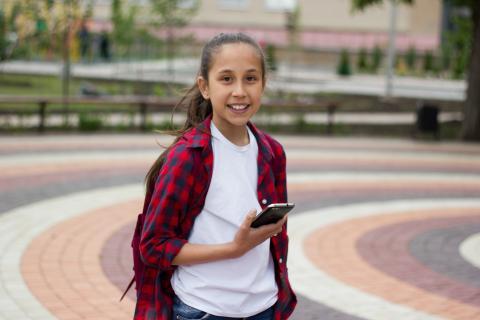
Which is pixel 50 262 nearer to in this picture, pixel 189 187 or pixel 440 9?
pixel 189 187

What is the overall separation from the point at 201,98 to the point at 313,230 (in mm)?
6406

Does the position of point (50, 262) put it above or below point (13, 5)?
below

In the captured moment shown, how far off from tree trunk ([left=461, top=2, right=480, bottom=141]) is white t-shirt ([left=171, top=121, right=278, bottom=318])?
15.7m

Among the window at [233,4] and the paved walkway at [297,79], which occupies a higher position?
the window at [233,4]

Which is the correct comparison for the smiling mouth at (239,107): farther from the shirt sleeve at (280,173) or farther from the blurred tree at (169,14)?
the blurred tree at (169,14)

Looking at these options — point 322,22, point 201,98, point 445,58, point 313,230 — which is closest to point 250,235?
point 201,98

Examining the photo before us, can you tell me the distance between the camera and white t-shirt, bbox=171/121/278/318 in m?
3.50

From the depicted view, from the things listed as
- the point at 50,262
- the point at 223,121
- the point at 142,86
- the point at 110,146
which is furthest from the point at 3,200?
the point at 142,86

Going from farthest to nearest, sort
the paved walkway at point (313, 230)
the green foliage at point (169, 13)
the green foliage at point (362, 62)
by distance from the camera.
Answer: the green foliage at point (362, 62)
the green foliage at point (169, 13)
the paved walkway at point (313, 230)

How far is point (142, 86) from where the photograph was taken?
29.0 metres

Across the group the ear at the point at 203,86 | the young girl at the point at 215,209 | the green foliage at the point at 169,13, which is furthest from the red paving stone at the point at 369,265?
the green foliage at the point at 169,13

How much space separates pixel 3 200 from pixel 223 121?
Answer: 788cm

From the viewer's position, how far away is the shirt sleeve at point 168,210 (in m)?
3.44

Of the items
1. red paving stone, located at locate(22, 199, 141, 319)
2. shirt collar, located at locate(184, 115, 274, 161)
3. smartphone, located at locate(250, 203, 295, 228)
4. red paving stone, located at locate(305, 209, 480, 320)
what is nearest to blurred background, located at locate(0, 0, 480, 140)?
shirt collar, located at locate(184, 115, 274, 161)
